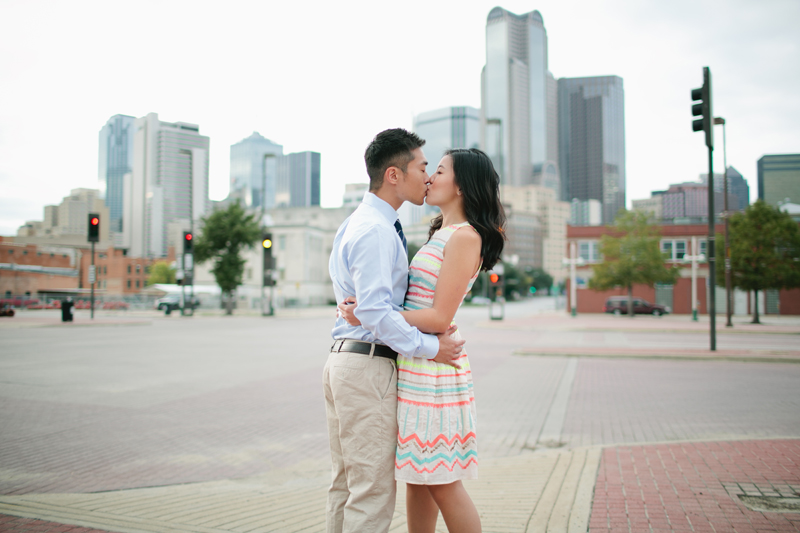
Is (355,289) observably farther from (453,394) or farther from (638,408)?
(638,408)

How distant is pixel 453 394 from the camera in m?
2.31

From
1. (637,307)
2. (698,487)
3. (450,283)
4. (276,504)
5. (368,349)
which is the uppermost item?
(450,283)

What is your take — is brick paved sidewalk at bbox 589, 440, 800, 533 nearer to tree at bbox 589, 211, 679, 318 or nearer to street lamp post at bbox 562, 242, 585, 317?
tree at bbox 589, 211, 679, 318

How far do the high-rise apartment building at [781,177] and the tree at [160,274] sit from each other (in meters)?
96.2

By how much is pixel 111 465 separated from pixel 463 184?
4326mm

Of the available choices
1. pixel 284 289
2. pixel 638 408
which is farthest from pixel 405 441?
pixel 284 289

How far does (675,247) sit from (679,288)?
4.18 meters

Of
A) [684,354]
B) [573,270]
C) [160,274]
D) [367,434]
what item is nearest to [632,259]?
[573,270]

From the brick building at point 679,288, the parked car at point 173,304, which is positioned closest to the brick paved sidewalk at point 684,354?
the parked car at point 173,304

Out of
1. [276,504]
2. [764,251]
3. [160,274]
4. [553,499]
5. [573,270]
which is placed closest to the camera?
Answer: [553,499]

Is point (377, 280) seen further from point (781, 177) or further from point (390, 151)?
point (781, 177)

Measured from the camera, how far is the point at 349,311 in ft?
7.39

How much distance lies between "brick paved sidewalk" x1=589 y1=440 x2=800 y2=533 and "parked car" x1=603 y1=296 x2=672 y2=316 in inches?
1563

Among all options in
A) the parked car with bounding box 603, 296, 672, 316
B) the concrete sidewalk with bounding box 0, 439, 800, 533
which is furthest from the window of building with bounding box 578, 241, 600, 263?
the concrete sidewalk with bounding box 0, 439, 800, 533
